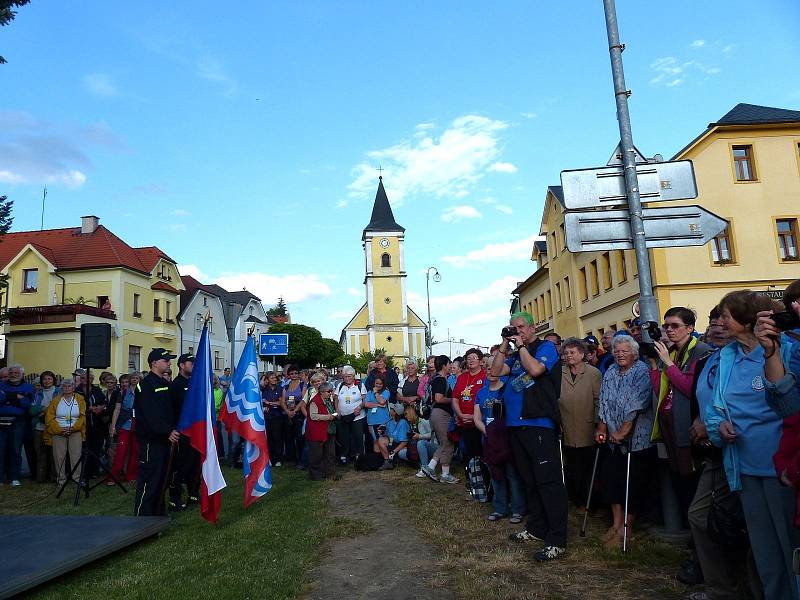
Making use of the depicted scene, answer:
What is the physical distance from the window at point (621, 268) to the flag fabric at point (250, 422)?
75.7 ft

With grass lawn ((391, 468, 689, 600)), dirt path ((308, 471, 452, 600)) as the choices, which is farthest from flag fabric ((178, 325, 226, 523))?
grass lawn ((391, 468, 689, 600))

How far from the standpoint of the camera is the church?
269 ft

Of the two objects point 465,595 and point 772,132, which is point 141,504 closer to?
point 465,595

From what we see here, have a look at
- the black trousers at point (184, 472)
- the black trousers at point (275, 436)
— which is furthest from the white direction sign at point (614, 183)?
the black trousers at point (275, 436)

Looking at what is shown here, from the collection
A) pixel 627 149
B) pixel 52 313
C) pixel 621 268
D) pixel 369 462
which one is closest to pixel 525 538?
pixel 627 149

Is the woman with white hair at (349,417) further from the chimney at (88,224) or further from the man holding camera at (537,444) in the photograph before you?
the chimney at (88,224)

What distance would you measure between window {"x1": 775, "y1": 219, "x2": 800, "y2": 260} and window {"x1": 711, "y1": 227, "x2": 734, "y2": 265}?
2004 mm

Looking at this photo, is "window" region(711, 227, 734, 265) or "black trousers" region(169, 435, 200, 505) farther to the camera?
"window" region(711, 227, 734, 265)

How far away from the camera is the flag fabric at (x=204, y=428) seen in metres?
7.11

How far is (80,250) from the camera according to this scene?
140ft

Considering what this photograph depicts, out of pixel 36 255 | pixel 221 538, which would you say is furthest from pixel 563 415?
pixel 36 255

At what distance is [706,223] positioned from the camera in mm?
6004

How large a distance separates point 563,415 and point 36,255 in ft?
142

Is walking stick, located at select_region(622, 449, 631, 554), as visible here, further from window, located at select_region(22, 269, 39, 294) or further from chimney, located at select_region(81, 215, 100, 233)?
chimney, located at select_region(81, 215, 100, 233)
